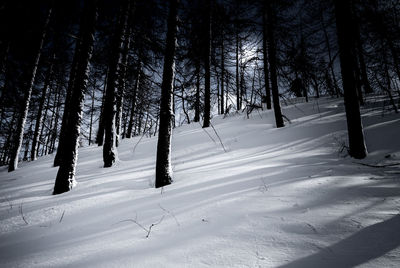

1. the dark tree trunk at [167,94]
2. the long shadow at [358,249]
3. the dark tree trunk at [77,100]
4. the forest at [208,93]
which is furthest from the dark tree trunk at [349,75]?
the dark tree trunk at [77,100]

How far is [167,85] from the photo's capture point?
3916 mm

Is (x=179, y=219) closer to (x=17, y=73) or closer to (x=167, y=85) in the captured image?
(x=167, y=85)

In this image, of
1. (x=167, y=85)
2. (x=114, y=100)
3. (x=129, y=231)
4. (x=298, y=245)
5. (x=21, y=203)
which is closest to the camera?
(x=298, y=245)

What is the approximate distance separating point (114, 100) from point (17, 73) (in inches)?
246

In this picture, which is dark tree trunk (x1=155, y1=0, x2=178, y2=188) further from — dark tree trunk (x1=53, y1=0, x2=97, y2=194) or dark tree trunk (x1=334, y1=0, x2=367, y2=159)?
dark tree trunk (x1=334, y1=0, x2=367, y2=159)

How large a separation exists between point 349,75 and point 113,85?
7.49 m

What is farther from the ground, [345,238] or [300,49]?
[300,49]

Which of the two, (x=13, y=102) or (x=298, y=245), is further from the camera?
(x=13, y=102)

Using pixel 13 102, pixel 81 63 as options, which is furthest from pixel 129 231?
pixel 13 102

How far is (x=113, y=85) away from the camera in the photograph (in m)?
6.31

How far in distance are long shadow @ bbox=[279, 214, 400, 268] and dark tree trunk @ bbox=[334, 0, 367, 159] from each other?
3602mm

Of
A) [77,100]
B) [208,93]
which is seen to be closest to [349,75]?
[208,93]

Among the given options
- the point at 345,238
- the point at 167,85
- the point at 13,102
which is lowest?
the point at 345,238

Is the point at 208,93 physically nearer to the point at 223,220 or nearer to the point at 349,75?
the point at 223,220
